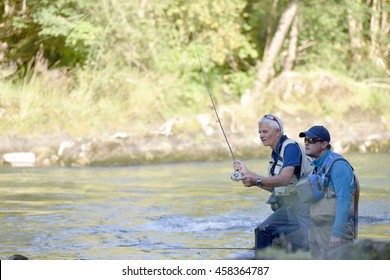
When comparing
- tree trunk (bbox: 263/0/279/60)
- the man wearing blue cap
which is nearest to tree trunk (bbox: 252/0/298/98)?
tree trunk (bbox: 263/0/279/60)

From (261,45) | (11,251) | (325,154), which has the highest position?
(261,45)

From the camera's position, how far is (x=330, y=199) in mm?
7594

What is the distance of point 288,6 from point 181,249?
13946 millimetres

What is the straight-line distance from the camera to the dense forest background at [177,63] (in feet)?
66.4

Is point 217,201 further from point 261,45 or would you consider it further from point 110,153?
point 261,45

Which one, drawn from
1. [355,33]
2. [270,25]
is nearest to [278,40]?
[270,25]

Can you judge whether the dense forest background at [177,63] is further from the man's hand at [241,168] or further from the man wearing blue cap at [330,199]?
the man wearing blue cap at [330,199]

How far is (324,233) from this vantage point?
7.75 meters

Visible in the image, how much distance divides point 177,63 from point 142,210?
9102mm

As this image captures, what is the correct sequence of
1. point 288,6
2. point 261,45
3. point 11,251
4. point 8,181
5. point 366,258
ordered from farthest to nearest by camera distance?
point 261,45, point 288,6, point 8,181, point 11,251, point 366,258

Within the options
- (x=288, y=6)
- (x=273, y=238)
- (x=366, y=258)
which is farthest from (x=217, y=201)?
(x=288, y=6)

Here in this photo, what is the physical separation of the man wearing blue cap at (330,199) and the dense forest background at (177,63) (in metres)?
11.9

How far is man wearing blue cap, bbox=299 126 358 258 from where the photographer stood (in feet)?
24.3

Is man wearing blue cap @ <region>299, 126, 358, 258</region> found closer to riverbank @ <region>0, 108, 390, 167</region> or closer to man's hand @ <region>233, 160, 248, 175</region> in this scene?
man's hand @ <region>233, 160, 248, 175</region>
